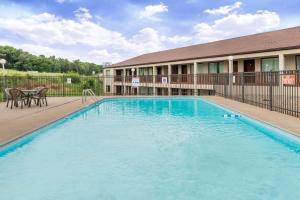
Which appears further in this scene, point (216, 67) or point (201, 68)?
point (201, 68)

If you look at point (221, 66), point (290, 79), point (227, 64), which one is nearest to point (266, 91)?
point (227, 64)

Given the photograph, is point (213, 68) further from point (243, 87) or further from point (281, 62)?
point (243, 87)

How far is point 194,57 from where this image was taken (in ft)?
96.2

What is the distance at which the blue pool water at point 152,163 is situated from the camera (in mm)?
4738

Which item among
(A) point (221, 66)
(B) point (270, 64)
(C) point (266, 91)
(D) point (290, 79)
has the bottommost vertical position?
(C) point (266, 91)

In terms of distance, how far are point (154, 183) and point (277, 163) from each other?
268 cm

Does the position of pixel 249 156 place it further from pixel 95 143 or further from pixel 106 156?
pixel 95 143

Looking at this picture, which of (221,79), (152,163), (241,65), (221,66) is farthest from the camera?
(221,66)

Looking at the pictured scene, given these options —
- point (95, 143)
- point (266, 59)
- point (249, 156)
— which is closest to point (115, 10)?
point (266, 59)

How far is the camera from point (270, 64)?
2339 centimetres

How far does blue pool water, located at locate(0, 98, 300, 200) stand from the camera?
474cm

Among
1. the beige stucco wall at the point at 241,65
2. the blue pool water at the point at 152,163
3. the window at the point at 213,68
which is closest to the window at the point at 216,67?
the window at the point at 213,68

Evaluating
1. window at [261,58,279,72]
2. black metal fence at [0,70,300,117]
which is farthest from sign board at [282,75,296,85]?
window at [261,58,279,72]

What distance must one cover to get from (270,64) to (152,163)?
64.1ft
